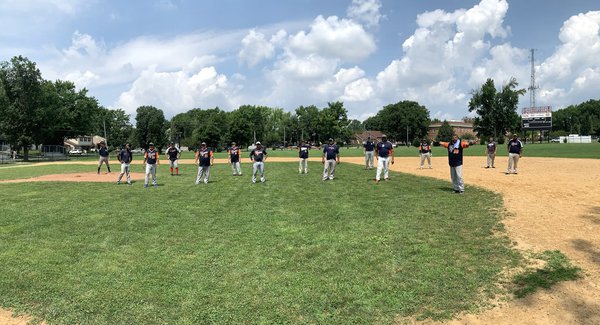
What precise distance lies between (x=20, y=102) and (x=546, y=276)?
66937 millimetres

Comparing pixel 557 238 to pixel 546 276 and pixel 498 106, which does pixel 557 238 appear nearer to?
pixel 546 276

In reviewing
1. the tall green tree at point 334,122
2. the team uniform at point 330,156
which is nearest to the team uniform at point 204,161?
the team uniform at point 330,156

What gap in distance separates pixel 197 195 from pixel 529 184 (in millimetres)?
12431

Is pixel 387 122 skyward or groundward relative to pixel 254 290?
skyward

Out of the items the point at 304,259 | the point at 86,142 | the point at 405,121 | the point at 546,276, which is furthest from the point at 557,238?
the point at 86,142

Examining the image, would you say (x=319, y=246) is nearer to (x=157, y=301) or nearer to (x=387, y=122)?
(x=157, y=301)

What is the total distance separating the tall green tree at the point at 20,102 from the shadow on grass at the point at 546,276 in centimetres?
6513

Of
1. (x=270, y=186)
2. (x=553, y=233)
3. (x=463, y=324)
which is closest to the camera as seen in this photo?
(x=463, y=324)

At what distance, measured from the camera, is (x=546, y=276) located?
5.89 meters

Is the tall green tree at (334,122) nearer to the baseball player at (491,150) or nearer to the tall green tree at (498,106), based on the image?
the tall green tree at (498,106)

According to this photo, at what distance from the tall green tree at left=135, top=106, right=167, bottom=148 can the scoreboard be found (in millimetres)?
84650

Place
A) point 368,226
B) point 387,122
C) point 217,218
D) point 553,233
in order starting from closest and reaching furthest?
point 553,233 < point 368,226 < point 217,218 < point 387,122

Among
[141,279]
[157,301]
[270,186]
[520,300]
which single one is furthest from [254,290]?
[270,186]

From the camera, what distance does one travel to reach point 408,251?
23.8ft
